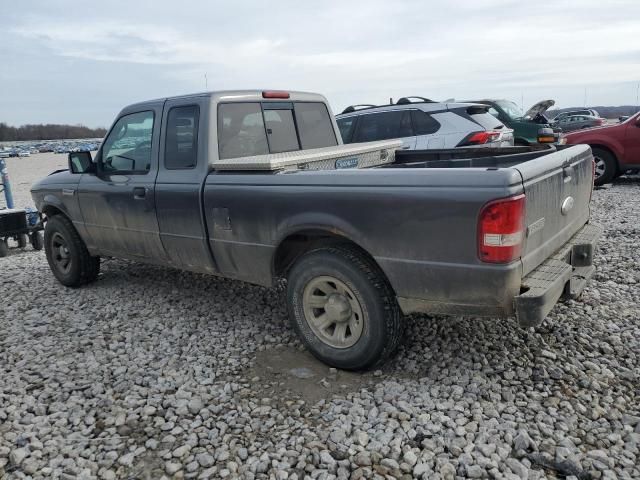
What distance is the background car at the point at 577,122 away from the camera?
26.2 meters

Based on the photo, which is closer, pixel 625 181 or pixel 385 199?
pixel 385 199

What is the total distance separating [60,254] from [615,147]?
9884mm

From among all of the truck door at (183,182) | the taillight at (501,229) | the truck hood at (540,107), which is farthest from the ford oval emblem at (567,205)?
the truck hood at (540,107)

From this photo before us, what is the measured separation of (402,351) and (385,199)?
1297 millimetres

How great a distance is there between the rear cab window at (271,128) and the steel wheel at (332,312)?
1.43 m

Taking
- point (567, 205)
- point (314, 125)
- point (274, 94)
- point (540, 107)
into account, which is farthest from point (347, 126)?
point (540, 107)

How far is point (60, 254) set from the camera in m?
5.90

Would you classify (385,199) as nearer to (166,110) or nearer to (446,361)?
(446,361)

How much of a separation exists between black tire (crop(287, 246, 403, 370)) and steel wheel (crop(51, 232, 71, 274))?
3449 millimetres

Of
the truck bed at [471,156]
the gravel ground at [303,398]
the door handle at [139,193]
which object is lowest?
the gravel ground at [303,398]

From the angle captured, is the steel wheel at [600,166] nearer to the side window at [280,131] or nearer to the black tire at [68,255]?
the side window at [280,131]

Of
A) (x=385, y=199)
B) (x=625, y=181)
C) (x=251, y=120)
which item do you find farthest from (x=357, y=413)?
(x=625, y=181)

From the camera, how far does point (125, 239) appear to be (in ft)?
16.3

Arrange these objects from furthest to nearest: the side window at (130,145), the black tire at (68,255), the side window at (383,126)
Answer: the side window at (383,126) → the black tire at (68,255) → the side window at (130,145)
